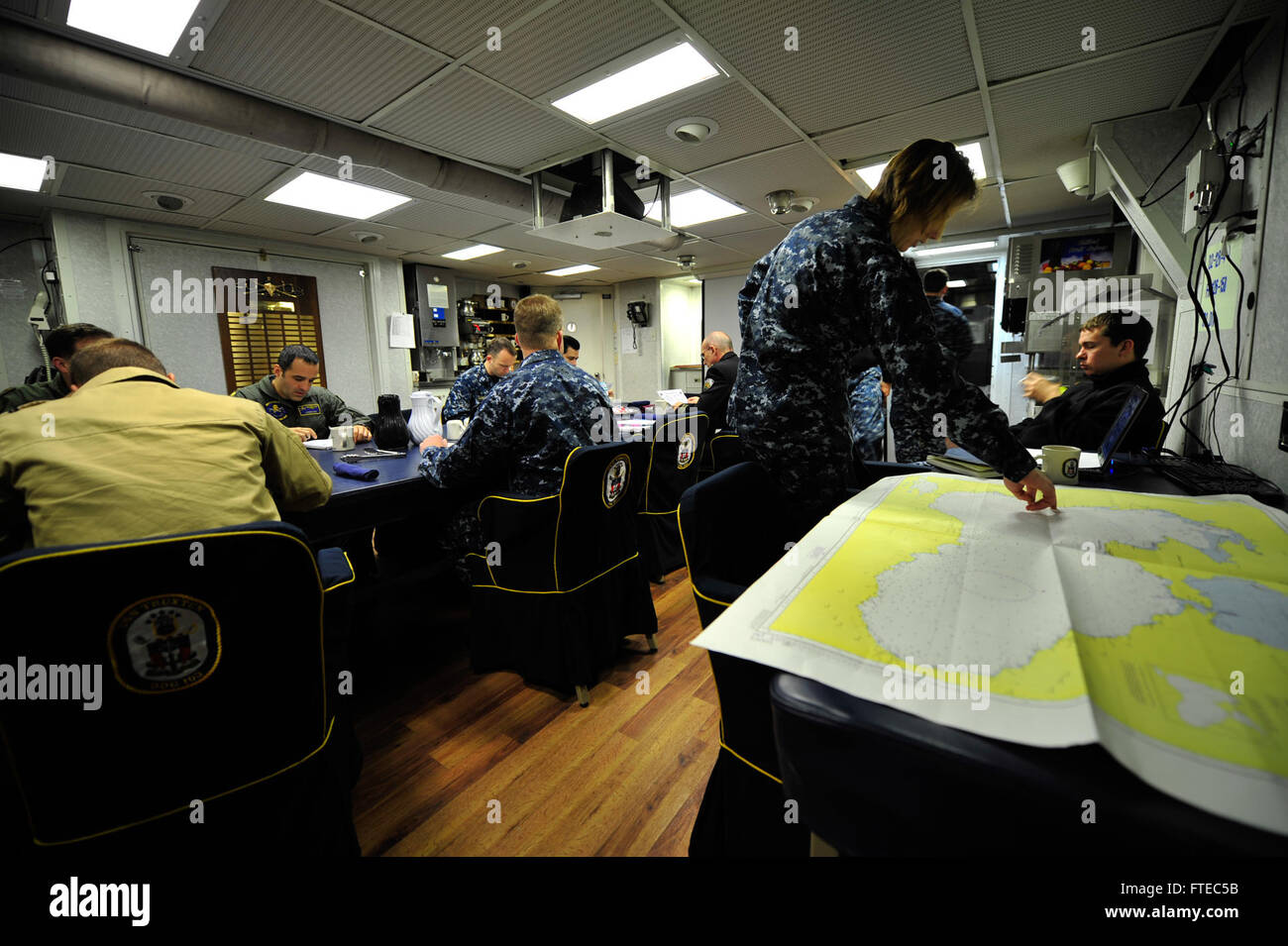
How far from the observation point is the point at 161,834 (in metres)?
0.87

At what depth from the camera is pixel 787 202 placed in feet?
14.2

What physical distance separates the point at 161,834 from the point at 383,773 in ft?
2.84

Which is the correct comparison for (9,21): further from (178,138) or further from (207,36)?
(178,138)

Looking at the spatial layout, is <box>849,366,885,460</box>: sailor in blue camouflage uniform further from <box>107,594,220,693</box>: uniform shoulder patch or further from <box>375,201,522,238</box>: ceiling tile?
<box>375,201,522,238</box>: ceiling tile

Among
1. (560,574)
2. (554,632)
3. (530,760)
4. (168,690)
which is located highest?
(168,690)

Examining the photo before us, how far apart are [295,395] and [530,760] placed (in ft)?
9.14

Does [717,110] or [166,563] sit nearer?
[166,563]

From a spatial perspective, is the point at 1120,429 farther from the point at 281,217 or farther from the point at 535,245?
the point at 281,217

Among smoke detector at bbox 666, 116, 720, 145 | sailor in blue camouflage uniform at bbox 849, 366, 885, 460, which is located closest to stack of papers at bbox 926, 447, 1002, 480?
sailor in blue camouflage uniform at bbox 849, 366, 885, 460

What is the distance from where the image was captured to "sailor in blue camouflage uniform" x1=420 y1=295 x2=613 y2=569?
1962 mm

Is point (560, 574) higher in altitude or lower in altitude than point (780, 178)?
lower

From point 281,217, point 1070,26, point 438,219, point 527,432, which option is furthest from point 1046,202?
point 281,217

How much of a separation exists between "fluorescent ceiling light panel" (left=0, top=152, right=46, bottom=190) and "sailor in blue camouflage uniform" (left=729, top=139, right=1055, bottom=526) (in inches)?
186

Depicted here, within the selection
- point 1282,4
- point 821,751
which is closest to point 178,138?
point 821,751
